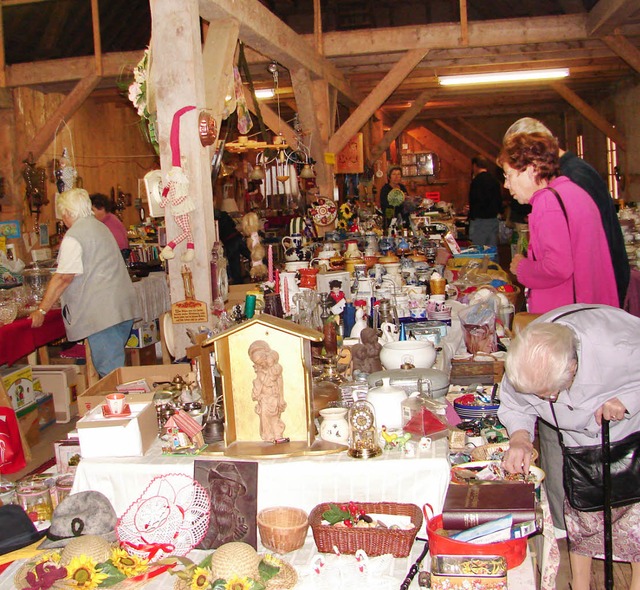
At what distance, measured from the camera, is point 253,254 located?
6.28 meters

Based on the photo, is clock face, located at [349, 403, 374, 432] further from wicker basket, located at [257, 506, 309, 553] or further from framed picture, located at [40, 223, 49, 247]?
framed picture, located at [40, 223, 49, 247]

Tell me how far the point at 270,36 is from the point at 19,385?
341 cm

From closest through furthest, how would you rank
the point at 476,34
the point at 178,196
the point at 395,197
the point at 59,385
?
the point at 178,196
the point at 59,385
the point at 476,34
the point at 395,197

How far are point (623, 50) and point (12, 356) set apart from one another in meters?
7.18

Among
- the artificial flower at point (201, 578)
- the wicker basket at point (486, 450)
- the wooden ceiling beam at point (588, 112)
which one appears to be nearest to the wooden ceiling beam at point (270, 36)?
the wicker basket at point (486, 450)

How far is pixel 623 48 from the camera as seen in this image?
842cm

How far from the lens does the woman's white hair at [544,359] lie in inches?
82.3

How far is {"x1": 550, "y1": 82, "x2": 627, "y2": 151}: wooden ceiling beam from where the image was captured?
500 inches

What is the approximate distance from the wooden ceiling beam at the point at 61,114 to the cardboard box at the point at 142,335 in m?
3.04

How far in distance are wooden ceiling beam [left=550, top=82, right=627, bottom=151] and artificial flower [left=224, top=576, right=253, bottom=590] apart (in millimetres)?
12168

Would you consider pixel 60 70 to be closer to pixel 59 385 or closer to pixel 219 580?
pixel 59 385

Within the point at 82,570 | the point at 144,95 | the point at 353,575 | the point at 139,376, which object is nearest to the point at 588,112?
the point at 144,95

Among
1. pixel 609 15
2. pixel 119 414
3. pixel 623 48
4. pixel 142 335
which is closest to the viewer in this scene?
pixel 119 414

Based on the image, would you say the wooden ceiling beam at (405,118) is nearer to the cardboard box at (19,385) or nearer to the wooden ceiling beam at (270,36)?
the wooden ceiling beam at (270,36)
